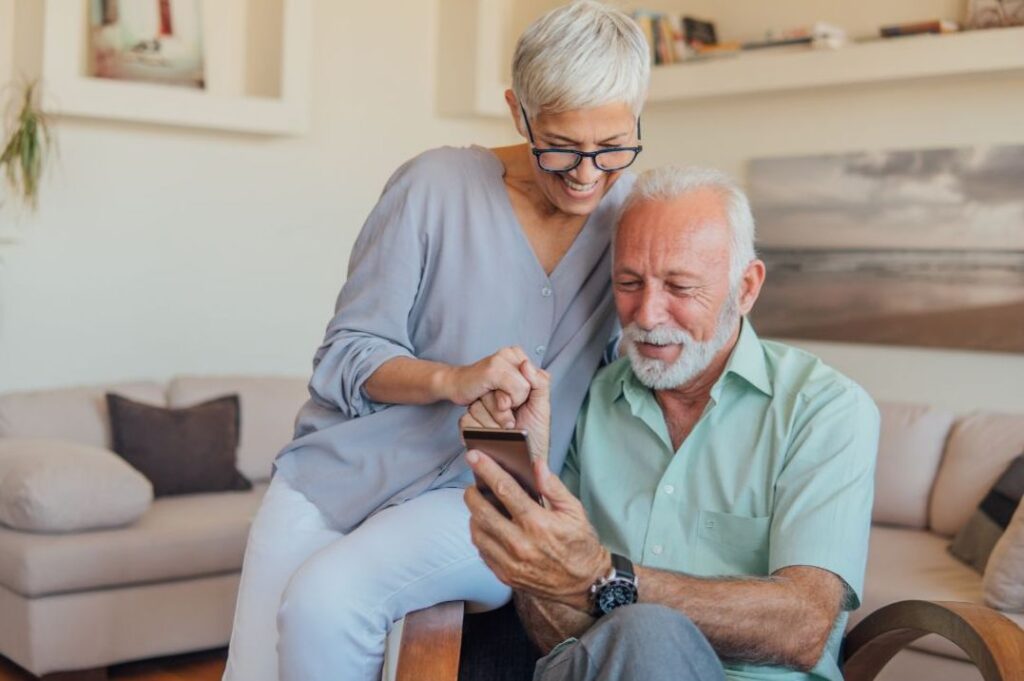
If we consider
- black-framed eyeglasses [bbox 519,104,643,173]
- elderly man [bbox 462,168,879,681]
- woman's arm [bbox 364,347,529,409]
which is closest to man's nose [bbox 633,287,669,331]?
elderly man [bbox 462,168,879,681]

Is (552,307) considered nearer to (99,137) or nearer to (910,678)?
(910,678)

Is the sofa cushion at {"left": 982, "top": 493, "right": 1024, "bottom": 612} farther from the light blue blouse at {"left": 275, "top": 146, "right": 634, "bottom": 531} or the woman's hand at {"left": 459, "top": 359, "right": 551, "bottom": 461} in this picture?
the woman's hand at {"left": 459, "top": 359, "right": 551, "bottom": 461}

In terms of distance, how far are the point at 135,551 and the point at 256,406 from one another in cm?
106

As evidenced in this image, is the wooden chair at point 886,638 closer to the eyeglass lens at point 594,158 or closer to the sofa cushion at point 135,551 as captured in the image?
the eyeglass lens at point 594,158

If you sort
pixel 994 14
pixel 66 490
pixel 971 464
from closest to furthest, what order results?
pixel 66 490 < pixel 971 464 < pixel 994 14

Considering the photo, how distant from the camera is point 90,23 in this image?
5.12 m

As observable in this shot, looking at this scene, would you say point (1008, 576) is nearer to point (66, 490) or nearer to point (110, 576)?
point (110, 576)

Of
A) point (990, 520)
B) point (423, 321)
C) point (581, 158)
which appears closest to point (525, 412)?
point (423, 321)

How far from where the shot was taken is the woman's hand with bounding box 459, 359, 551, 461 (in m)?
1.78

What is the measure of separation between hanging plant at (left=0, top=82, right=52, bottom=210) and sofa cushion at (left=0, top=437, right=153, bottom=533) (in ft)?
3.76

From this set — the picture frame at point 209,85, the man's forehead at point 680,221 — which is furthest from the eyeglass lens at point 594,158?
the picture frame at point 209,85

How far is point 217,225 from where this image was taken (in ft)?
17.9

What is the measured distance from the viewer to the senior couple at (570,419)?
177 centimetres

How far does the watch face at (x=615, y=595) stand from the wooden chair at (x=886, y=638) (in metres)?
0.21
